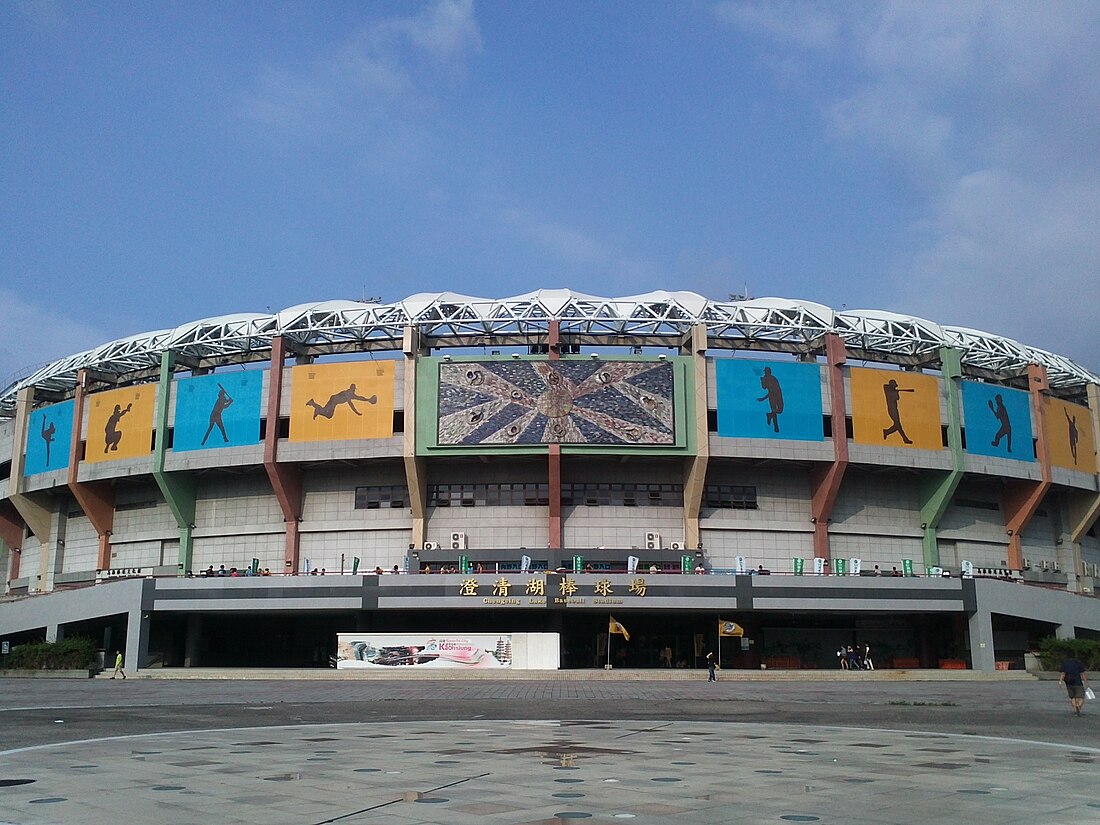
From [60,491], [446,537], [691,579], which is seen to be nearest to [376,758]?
[691,579]

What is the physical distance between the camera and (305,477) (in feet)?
229

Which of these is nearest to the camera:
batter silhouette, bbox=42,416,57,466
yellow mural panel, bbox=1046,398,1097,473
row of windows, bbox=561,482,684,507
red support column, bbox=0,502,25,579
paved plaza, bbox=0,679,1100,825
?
paved plaza, bbox=0,679,1100,825

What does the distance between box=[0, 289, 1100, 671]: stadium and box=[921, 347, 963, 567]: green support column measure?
0.67ft

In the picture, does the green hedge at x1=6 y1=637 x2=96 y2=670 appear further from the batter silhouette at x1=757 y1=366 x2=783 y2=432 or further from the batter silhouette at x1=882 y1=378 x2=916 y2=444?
the batter silhouette at x1=882 y1=378 x2=916 y2=444

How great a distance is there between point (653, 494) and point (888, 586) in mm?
15316

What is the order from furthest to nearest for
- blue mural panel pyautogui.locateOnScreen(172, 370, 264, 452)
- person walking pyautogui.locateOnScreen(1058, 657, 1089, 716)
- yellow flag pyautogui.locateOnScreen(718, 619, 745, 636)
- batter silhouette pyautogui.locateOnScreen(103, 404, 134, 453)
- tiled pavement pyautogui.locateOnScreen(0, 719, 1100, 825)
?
batter silhouette pyautogui.locateOnScreen(103, 404, 134, 453) < blue mural panel pyautogui.locateOnScreen(172, 370, 264, 452) < yellow flag pyautogui.locateOnScreen(718, 619, 745, 636) < person walking pyautogui.locateOnScreen(1058, 657, 1089, 716) < tiled pavement pyautogui.locateOnScreen(0, 719, 1100, 825)

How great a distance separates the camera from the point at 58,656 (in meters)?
58.1

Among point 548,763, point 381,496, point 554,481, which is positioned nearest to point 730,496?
point 554,481

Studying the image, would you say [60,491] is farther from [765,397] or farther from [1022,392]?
[1022,392]

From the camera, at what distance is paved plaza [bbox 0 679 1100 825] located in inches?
460

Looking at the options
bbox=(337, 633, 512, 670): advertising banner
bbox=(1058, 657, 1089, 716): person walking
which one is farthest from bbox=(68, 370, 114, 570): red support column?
bbox=(1058, 657, 1089, 716): person walking

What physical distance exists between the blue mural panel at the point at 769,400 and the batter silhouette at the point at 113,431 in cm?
3905

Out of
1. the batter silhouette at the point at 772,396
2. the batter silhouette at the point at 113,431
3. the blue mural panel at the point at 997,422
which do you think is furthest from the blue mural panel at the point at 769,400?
the batter silhouette at the point at 113,431

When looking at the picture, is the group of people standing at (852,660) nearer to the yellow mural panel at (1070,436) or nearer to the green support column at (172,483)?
the yellow mural panel at (1070,436)
